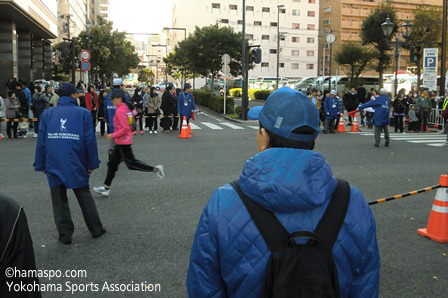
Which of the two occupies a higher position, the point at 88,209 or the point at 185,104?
the point at 185,104

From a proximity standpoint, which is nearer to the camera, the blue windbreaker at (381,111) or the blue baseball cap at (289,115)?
the blue baseball cap at (289,115)

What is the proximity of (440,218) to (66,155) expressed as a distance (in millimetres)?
4447

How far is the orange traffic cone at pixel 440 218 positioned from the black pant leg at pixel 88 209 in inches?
158

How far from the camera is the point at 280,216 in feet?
5.66

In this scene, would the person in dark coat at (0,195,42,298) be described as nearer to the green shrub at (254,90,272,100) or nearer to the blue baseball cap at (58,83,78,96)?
the blue baseball cap at (58,83,78,96)

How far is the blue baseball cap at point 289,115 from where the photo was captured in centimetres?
191

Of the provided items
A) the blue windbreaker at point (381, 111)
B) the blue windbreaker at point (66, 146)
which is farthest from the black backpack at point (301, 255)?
the blue windbreaker at point (381, 111)

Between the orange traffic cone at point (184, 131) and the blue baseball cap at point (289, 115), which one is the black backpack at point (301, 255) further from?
the orange traffic cone at point (184, 131)

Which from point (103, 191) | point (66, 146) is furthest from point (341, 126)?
point (66, 146)

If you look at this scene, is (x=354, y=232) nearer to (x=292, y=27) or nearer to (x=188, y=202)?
(x=188, y=202)

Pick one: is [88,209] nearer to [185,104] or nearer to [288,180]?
[288,180]

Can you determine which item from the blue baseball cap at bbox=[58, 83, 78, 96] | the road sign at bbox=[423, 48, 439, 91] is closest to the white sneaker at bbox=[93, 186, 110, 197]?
the blue baseball cap at bbox=[58, 83, 78, 96]

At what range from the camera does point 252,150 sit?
13367mm

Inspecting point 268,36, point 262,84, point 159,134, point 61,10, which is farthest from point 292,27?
point 159,134
